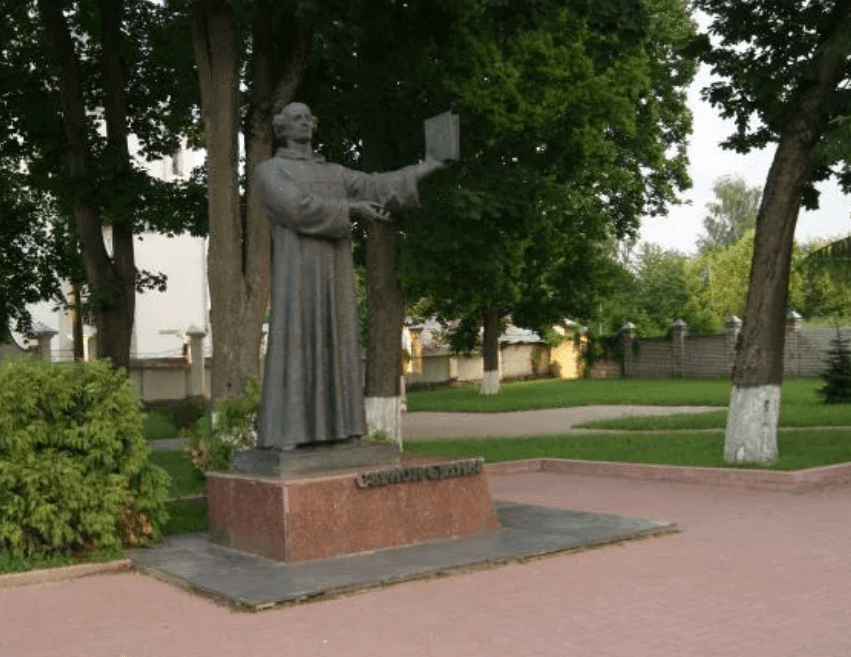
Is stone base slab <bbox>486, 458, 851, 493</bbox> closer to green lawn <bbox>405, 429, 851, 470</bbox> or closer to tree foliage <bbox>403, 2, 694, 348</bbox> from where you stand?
green lawn <bbox>405, 429, 851, 470</bbox>

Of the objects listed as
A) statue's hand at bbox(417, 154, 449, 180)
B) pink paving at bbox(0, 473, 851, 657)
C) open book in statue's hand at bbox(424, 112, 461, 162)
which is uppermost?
open book in statue's hand at bbox(424, 112, 461, 162)

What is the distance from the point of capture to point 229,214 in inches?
559

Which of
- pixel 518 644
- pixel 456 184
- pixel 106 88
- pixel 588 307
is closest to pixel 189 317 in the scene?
pixel 588 307

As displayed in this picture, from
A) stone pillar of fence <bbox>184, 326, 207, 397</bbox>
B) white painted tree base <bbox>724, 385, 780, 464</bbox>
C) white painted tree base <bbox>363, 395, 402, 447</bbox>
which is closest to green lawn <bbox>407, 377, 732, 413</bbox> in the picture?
stone pillar of fence <bbox>184, 326, 207, 397</bbox>

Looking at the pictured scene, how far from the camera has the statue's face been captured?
27.5ft

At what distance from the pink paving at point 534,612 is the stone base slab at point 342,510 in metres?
0.84

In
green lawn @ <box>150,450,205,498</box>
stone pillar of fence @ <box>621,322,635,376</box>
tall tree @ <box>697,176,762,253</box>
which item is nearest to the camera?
green lawn @ <box>150,450,205,498</box>

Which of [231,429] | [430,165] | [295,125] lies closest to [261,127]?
[231,429]

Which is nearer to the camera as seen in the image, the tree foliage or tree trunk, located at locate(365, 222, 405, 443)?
the tree foliage

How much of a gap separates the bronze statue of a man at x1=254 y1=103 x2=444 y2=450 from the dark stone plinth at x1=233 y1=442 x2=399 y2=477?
85mm

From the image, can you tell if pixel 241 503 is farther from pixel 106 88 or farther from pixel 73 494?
pixel 106 88

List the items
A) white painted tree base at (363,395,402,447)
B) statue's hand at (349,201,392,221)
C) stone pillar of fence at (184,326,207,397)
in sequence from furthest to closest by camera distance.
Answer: stone pillar of fence at (184,326,207,397)
white painted tree base at (363,395,402,447)
statue's hand at (349,201,392,221)

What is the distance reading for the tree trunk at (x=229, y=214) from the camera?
1413 centimetres

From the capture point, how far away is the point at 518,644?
18.8ft
